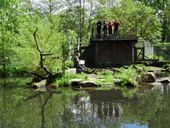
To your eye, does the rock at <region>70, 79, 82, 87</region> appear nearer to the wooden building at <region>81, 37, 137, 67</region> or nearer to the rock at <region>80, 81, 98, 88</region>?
the rock at <region>80, 81, 98, 88</region>

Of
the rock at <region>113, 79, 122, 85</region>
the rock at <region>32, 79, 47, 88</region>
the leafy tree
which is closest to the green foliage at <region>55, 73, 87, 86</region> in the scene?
the rock at <region>32, 79, 47, 88</region>

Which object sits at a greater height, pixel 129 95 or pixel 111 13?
pixel 111 13

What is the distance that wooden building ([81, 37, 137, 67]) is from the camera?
39125 millimetres

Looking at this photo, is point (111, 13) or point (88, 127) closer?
point (88, 127)

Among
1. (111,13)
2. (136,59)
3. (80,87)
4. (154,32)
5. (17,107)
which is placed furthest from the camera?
(154,32)

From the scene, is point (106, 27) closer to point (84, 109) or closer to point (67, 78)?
point (67, 78)

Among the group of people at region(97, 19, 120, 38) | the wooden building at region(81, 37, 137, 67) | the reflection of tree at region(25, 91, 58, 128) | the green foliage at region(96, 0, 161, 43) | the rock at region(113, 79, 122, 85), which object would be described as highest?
the green foliage at region(96, 0, 161, 43)

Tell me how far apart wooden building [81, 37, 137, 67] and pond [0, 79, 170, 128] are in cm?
1692

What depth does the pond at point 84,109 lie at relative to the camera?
13.1 meters

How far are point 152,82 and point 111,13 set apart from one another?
87.8 feet

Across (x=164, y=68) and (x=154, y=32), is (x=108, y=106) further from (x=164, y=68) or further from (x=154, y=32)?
(x=154, y=32)

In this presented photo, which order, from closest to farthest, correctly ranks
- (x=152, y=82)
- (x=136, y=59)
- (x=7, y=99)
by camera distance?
(x=7, y=99), (x=152, y=82), (x=136, y=59)

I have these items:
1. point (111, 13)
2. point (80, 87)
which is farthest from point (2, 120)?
point (111, 13)

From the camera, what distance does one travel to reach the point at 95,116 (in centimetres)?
1435
